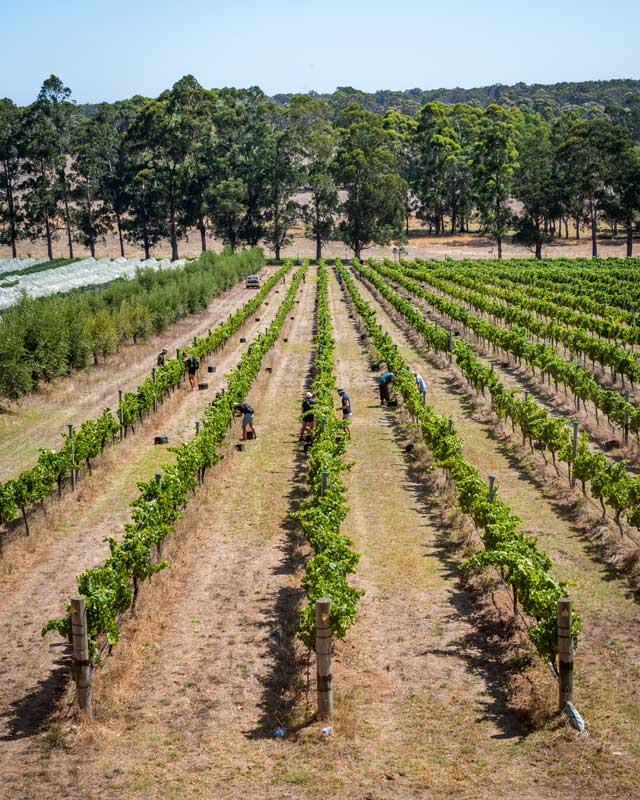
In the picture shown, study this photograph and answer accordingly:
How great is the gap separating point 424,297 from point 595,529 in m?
40.7

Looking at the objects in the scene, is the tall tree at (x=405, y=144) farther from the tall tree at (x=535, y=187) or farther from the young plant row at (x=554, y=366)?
the young plant row at (x=554, y=366)

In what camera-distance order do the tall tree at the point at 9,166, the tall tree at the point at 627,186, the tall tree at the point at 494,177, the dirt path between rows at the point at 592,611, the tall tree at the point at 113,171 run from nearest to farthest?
the dirt path between rows at the point at 592,611 < the tall tree at the point at 627,186 < the tall tree at the point at 9,166 < the tall tree at the point at 494,177 < the tall tree at the point at 113,171

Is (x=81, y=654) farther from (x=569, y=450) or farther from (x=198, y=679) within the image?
(x=569, y=450)

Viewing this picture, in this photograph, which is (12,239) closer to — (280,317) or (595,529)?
(280,317)

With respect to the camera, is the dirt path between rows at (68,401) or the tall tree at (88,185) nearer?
the dirt path between rows at (68,401)

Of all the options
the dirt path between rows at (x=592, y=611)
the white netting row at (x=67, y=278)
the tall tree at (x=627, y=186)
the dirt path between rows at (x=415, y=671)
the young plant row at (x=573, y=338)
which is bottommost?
the dirt path between rows at (x=415, y=671)

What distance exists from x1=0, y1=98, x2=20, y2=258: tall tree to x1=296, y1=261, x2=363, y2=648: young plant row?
83.1 metres

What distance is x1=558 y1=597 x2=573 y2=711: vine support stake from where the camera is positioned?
472 inches

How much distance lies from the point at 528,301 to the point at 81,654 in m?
44.2

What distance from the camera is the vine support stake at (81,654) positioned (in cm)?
1247

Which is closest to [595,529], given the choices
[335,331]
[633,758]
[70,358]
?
[633,758]

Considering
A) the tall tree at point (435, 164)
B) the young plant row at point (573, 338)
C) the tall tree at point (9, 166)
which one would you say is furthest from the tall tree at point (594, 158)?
the tall tree at point (9, 166)

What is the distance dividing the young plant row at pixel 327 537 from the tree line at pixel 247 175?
247 ft

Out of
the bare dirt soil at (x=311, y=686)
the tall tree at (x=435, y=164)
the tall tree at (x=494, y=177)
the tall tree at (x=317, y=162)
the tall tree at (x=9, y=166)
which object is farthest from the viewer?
the tall tree at (x=435, y=164)
